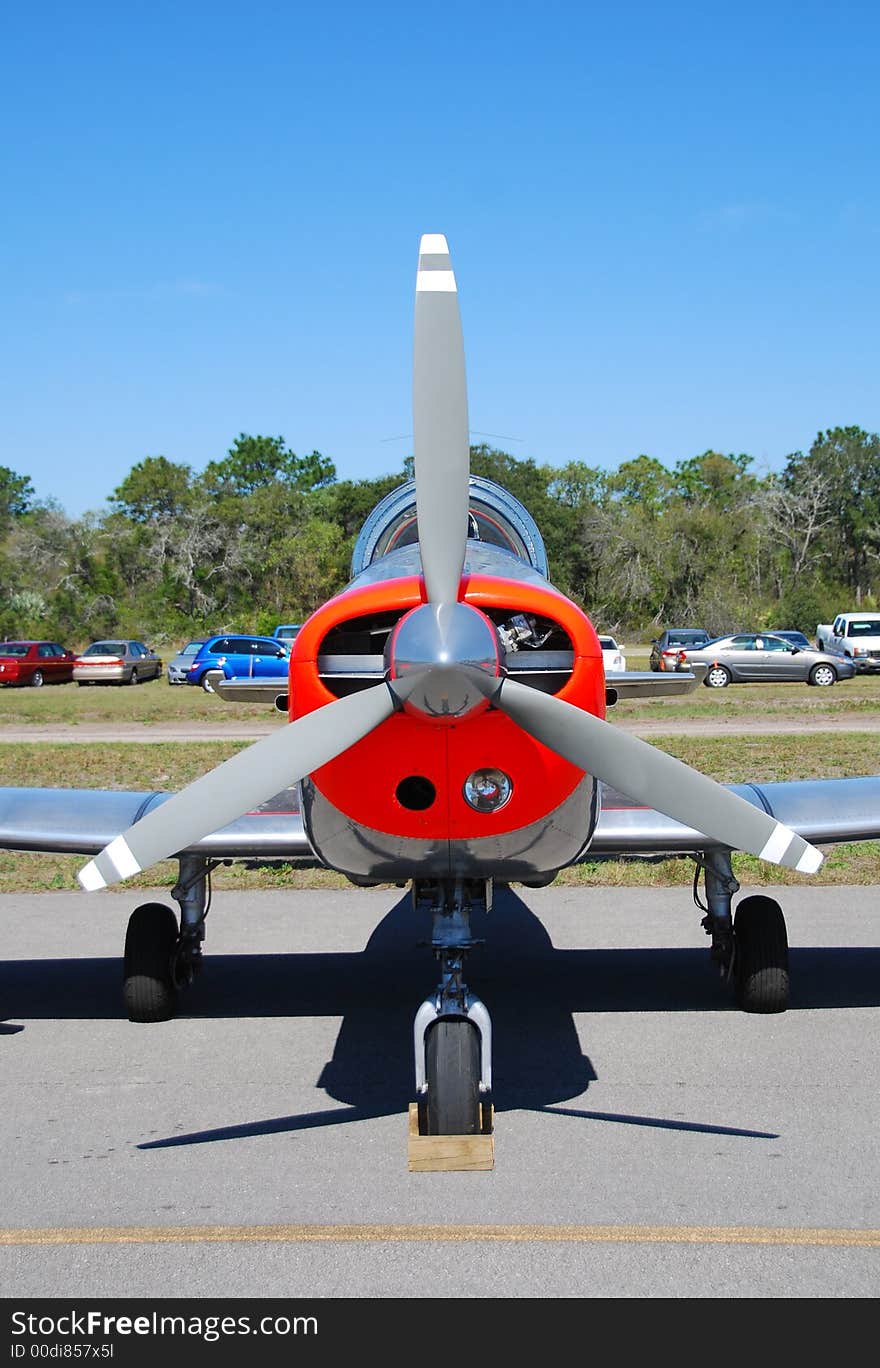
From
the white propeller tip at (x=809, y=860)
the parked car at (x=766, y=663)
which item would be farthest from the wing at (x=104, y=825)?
the parked car at (x=766, y=663)

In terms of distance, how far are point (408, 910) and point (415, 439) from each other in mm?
6026

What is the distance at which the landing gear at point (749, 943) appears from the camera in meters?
6.94

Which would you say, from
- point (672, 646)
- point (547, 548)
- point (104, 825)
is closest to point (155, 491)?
point (547, 548)

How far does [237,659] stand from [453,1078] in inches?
1132

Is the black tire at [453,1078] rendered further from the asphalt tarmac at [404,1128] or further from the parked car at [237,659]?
the parked car at [237,659]

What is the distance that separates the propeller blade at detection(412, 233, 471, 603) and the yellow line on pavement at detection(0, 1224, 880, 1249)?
241 centimetres

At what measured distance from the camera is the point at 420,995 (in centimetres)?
746

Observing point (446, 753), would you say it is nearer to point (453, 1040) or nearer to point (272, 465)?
point (453, 1040)

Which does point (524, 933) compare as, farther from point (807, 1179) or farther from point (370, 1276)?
point (370, 1276)

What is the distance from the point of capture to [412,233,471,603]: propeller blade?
4652 millimetres

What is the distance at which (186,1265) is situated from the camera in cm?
409

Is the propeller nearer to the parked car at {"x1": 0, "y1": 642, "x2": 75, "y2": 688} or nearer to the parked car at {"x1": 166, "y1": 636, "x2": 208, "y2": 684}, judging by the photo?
the parked car at {"x1": 166, "y1": 636, "x2": 208, "y2": 684}

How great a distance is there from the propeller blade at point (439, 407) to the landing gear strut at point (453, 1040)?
167cm
